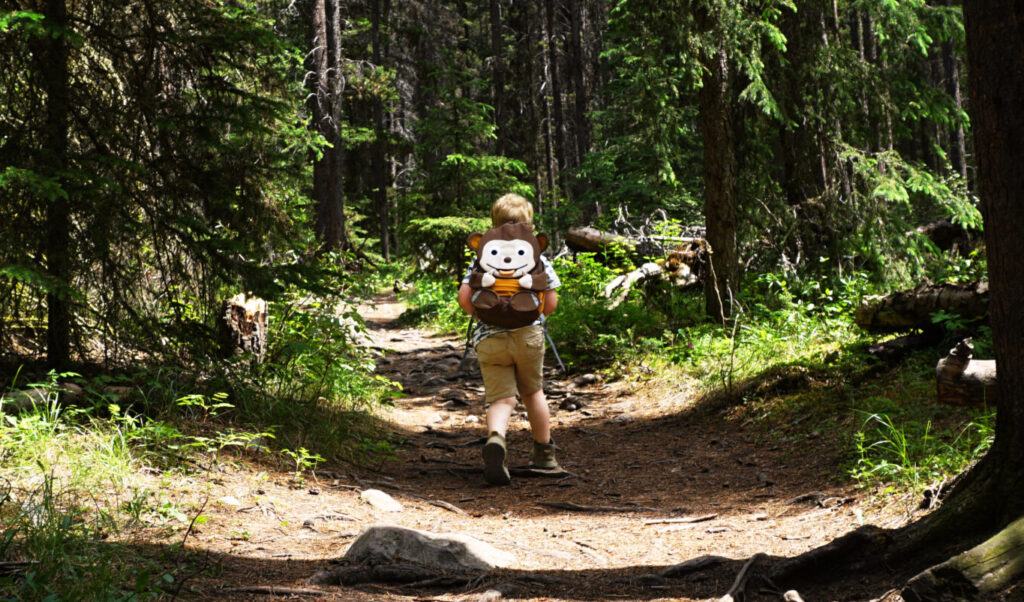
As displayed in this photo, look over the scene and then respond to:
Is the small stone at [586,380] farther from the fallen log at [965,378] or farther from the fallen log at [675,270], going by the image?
the fallen log at [965,378]

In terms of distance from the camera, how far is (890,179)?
881 cm

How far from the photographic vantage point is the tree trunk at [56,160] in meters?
4.96

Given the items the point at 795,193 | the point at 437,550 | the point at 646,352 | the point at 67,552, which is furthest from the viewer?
the point at 795,193

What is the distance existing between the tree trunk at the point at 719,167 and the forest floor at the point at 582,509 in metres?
1.92

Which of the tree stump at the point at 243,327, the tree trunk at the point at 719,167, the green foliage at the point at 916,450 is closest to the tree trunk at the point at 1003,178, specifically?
the green foliage at the point at 916,450

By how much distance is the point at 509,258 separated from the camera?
17.6 feet

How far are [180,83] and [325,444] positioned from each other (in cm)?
318

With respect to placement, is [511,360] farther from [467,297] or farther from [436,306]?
[436,306]

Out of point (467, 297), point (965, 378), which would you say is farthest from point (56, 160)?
point (965, 378)

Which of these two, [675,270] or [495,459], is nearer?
[495,459]

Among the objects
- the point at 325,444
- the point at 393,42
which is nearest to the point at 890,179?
the point at 325,444

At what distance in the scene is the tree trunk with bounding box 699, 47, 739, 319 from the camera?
334 inches

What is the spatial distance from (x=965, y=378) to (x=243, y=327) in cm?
579

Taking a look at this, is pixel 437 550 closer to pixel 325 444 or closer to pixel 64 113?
pixel 325 444
